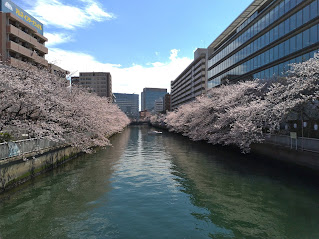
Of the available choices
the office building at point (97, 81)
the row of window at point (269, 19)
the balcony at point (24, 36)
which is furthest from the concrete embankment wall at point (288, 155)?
the office building at point (97, 81)

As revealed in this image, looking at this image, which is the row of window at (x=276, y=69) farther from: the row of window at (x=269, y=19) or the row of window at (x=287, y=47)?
the row of window at (x=269, y=19)

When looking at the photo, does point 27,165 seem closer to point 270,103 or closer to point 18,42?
point 270,103

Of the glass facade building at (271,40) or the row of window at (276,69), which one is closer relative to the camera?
→ the row of window at (276,69)

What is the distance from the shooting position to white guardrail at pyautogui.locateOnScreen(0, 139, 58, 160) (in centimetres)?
1427

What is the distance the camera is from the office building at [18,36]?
126 ft

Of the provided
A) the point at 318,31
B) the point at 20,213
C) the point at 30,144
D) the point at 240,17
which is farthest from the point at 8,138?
the point at 240,17

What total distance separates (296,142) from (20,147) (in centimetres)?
2298

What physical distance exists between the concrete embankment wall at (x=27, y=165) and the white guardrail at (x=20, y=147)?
302 mm

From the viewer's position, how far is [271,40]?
41.9 meters

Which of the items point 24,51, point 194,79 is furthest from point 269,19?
point 194,79

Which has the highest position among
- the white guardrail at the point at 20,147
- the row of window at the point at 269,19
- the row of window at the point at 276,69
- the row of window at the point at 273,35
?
the row of window at the point at 269,19

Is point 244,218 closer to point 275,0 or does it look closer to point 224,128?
point 224,128

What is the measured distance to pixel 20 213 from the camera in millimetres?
11328

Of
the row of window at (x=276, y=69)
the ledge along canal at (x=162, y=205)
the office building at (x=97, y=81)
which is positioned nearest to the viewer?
the ledge along canal at (x=162, y=205)
